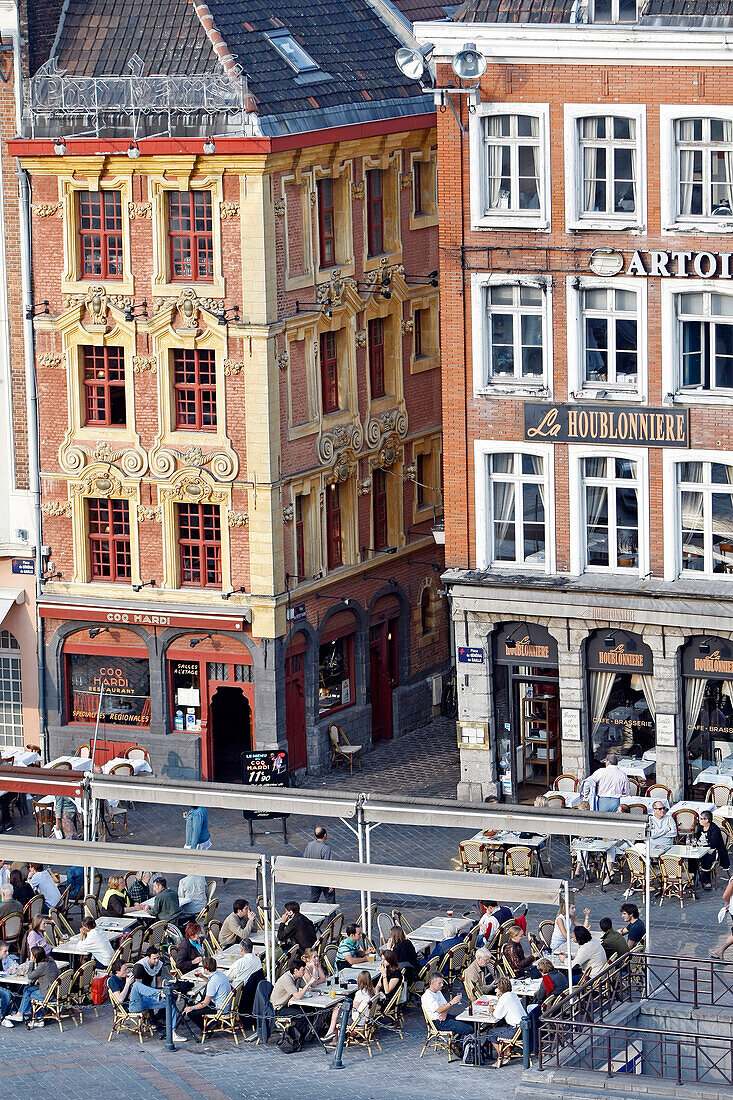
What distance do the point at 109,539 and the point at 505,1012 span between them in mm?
20729

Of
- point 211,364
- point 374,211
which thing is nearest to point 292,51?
point 374,211

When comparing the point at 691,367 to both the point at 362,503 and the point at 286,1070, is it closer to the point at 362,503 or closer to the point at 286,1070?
the point at 362,503

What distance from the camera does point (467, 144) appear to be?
57.8m

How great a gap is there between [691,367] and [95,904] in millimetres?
16514

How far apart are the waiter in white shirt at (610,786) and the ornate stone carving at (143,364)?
13584 mm

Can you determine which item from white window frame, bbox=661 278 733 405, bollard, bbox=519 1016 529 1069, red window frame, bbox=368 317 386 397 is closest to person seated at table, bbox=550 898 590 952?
bollard, bbox=519 1016 529 1069

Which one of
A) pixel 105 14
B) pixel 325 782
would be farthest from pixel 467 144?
pixel 325 782

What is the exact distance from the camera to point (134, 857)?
4841 centimetres

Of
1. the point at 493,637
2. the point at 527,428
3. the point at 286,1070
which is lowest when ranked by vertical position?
the point at 286,1070

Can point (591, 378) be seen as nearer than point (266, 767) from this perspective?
Yes

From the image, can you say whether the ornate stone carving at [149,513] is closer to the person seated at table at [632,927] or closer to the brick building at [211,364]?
the brick building at [211,364]

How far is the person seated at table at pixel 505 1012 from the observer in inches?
1799

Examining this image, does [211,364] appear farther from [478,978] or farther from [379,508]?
[478,978]

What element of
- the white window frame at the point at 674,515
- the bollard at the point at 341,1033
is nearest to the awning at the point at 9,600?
the white window frame at the point at 674,515
